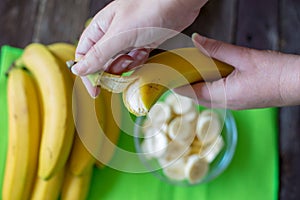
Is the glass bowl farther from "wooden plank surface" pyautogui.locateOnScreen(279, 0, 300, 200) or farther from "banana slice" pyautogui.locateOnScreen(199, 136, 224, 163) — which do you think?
"wooden plank surface" pyautogui.locateOnScreen(279, 0, 300, 200)

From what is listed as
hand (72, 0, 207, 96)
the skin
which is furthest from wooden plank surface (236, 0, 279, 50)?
hand (72, 0, 207, 96)

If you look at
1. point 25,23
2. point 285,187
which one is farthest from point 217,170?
point 25,23

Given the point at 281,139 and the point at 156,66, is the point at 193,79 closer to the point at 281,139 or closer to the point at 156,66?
the point at 156,66

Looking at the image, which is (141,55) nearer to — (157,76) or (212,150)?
(157,76)

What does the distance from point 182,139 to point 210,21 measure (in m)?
0.30

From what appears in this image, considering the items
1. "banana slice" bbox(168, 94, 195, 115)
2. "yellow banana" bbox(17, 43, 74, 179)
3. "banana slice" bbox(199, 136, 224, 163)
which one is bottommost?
"banana slice" bbox(199, 136, 224, 163)

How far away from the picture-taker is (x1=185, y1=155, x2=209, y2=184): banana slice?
0.80 meters

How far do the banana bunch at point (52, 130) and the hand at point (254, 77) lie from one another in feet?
0.57

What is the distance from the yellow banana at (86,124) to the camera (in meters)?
0.71

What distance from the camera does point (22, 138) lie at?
0.75 metres

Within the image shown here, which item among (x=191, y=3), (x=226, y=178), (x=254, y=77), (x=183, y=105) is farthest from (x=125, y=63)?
(x=226, y=178)

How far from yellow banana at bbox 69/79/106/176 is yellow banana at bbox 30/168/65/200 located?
0.04 metres

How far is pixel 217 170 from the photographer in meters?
0.83

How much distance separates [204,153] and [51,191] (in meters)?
0.30
